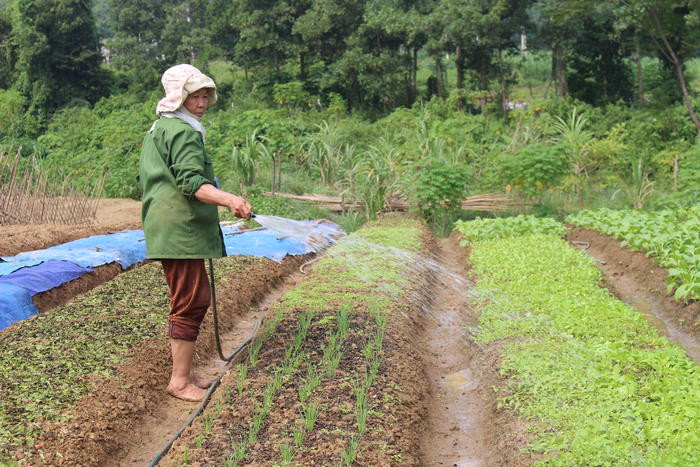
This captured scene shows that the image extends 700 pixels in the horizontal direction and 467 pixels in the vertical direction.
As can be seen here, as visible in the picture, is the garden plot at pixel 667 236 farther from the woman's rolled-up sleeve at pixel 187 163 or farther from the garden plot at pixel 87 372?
the woman's rolled-up sleeve at pixel 187 163

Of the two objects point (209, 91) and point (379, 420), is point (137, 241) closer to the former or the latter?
point (209, 91)

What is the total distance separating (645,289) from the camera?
7480 millimetres

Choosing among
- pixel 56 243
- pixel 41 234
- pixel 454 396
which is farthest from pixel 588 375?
pixel 41 234

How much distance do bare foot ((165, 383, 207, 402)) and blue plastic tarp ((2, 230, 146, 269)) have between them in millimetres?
3372

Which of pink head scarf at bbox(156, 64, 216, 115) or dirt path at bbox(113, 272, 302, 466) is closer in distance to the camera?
dirt path at bbox(113, 272, 302, 466)

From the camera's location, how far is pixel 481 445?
412 cm

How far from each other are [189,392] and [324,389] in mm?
931

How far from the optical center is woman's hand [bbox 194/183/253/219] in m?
3.75

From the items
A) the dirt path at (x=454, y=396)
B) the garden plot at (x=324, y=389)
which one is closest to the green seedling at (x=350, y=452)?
the garden plot at (x=324, y=389)

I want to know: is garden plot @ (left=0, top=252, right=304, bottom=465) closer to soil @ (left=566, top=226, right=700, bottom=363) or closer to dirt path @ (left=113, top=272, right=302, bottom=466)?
dirt path @ (left=113, top=272, right=302, bottom=466)

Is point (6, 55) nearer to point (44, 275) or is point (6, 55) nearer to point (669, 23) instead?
point (669, 23)

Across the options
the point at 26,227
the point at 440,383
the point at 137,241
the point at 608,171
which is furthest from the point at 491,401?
the point at 608,171

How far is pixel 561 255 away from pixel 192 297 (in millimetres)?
5106

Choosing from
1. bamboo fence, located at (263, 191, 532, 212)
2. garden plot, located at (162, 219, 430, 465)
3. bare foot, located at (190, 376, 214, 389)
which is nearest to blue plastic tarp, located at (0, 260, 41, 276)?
garden plot, located at (162, 219, 430, 465)
